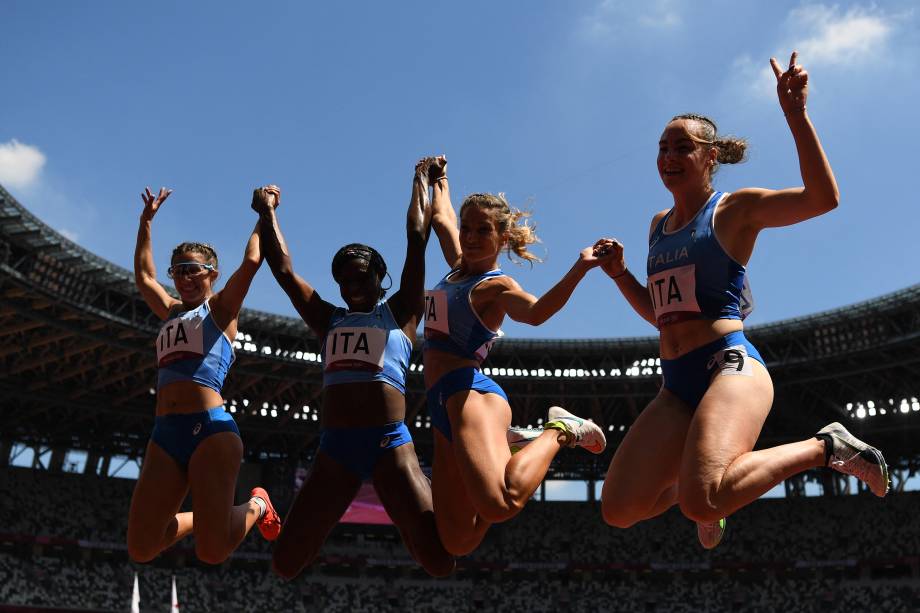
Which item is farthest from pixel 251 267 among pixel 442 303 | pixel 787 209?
pixel 787 209

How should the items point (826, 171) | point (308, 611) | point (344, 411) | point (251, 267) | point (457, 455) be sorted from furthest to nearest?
1. point (308, 611)
2. point (251, 267)
3. point (344, 411)
4. point (457, 455)
5. point (826, 171)

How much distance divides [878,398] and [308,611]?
1140 inches

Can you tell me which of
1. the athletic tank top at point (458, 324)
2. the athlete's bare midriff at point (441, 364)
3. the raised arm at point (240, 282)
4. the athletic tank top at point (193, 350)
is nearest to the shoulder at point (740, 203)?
the athletic tank top at point (458, 324)

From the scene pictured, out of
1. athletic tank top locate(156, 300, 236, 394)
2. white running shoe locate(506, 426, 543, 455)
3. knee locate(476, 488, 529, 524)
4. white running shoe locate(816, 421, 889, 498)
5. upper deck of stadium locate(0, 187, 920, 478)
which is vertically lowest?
knee locate(476, 488, 529, 524)

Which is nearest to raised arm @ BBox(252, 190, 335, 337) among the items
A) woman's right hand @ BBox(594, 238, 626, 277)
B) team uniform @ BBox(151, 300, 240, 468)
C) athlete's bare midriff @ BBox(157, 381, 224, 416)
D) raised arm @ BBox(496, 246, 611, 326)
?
team uniform @ BBox(151, 300, 240, 468)

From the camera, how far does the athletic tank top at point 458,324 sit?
6840 mm

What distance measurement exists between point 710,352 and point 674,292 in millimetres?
493

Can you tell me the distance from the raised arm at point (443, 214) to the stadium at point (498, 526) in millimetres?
26453

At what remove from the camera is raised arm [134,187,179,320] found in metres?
8.38

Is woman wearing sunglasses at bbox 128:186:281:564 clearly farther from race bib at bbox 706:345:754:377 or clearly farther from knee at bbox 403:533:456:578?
race bib at bbox 706:345:754:377

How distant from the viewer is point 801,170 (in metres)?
5.52

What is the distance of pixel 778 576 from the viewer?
42531mm

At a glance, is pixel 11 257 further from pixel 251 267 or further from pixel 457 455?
pixel 457 455

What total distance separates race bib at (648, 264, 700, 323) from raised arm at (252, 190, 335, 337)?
2.77 meters
